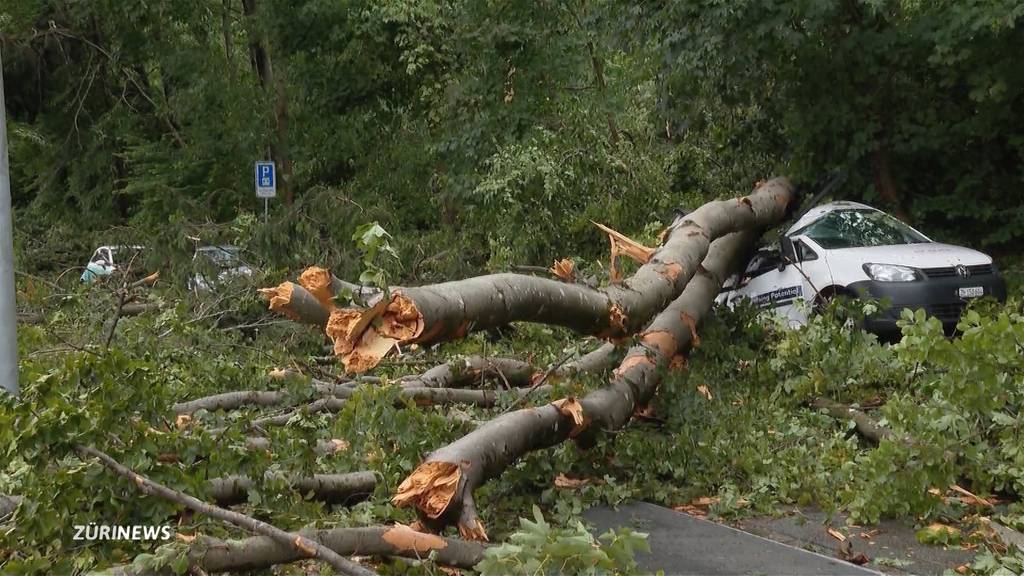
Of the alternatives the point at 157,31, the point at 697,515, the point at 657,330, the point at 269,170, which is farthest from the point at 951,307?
the point at 157,31

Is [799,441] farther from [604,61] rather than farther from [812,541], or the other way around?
[604,61]

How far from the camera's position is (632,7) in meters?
13.1

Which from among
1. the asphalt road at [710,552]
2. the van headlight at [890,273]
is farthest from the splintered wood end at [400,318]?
the van headlight at [890,273]

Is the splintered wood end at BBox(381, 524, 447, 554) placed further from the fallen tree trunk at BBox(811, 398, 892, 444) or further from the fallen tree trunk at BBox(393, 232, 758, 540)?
the fallen tree trunk at BBox(811, 398, 892, 444)

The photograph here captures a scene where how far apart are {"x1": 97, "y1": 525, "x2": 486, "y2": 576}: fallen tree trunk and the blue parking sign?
42.1 feet

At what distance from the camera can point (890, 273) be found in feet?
34.0

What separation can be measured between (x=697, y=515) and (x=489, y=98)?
11.9 meters

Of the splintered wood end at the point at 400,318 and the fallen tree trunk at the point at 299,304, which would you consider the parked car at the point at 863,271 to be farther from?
the fallen tree trunk at the point at 299,304

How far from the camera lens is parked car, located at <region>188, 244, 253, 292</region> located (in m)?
11.6

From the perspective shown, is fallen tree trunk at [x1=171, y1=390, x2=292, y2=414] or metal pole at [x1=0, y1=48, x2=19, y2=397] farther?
metal pole at [x1=0, y1=48, x2=19, y2=397]

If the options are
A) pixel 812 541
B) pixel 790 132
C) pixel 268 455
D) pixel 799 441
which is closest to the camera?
pixel 268 455

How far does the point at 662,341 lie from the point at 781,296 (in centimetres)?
315

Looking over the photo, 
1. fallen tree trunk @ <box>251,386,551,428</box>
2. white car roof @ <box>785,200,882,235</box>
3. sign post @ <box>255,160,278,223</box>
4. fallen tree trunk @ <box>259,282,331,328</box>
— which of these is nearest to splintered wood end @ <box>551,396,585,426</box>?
fallen tree trunk @ <box>251,386,551,428</box>

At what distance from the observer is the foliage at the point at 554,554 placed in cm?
361
